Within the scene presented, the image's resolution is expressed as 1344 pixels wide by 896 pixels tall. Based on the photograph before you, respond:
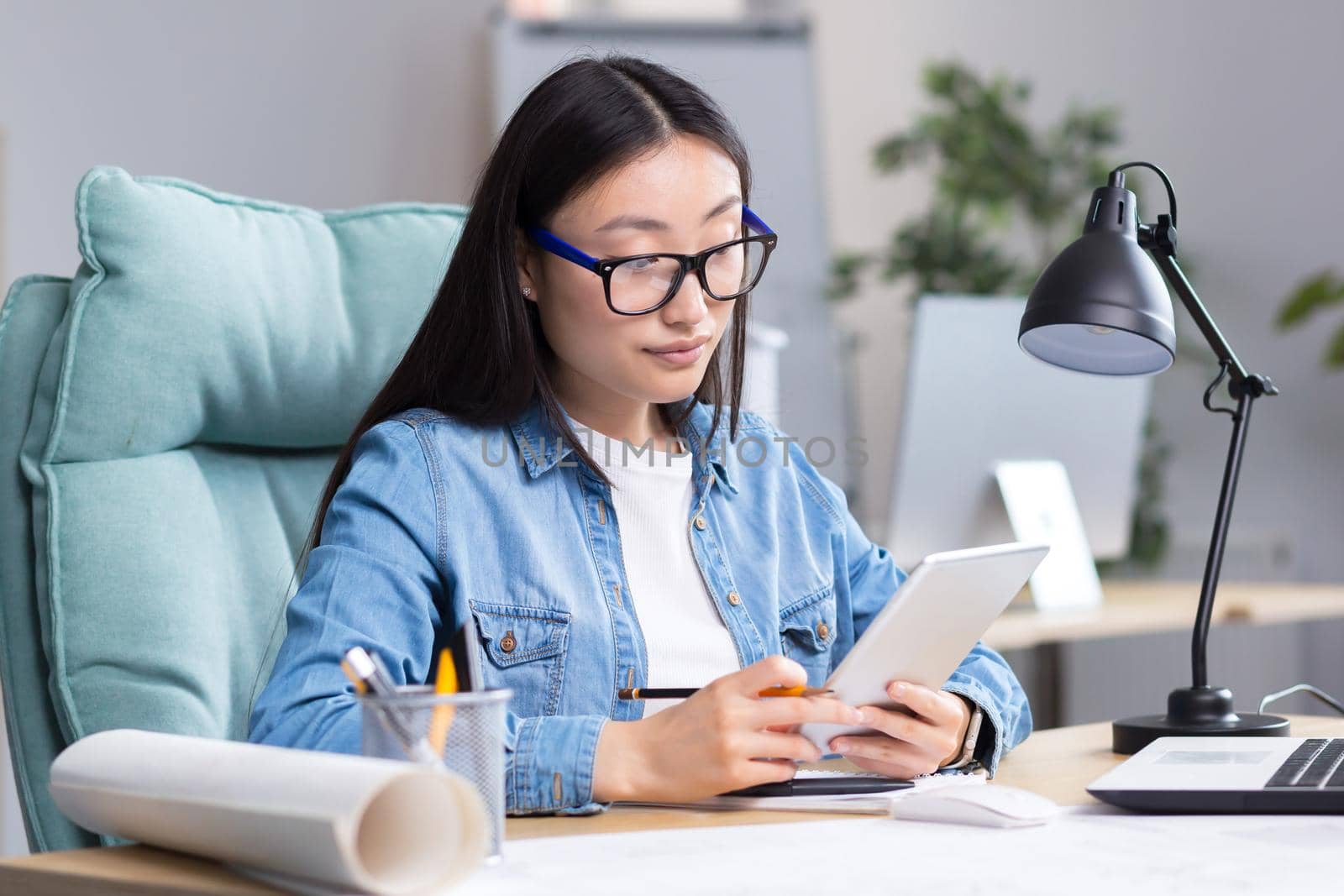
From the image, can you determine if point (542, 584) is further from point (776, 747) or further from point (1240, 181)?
point (1240, 181)

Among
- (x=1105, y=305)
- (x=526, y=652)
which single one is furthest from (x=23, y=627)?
(x=1105, y=305)

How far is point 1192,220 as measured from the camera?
372 cm

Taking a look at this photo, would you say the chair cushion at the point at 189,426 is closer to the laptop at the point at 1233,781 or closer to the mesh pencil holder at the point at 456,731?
the mesh pencil holder at the point at 456,731

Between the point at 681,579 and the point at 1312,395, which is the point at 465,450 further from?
the point at 1312,395

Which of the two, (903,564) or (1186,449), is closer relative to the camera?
(903,564)

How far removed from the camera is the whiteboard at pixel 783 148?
366 centimetres

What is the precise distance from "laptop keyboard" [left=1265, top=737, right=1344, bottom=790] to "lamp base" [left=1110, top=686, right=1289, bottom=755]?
0.11m

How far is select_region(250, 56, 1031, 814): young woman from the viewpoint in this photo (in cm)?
112

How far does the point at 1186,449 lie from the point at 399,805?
11.2 ft

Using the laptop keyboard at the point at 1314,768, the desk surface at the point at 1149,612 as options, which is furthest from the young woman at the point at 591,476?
the desk surface at the point at 1149,612

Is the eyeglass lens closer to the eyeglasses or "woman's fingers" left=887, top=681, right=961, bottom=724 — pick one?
the eyeglasses

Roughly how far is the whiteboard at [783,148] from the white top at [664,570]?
2.29 metres

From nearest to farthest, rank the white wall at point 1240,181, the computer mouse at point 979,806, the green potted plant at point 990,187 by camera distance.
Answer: the computer mouse at point 979,806
the white wall at point 1240,181
the green potted plant at point 990,187

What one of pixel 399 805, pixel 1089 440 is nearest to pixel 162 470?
pixel 399 805
